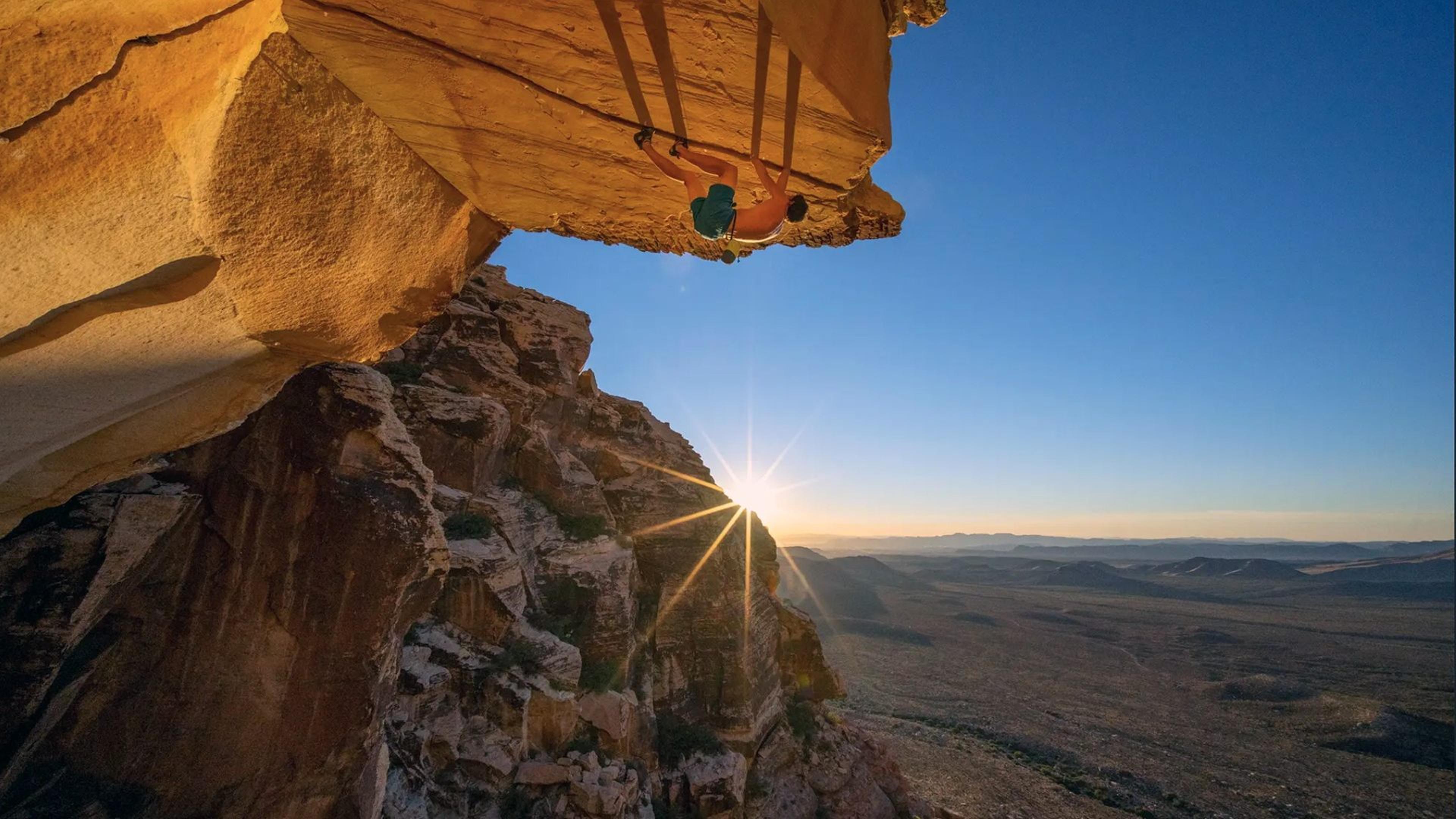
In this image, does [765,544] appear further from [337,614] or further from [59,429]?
[59,429]

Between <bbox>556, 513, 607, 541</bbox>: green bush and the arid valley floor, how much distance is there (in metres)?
21.6

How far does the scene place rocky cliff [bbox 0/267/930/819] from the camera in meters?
5.72

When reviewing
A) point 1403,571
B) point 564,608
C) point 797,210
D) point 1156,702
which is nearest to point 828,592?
point 1156,702

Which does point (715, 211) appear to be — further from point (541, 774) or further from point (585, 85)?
point (541, 774)

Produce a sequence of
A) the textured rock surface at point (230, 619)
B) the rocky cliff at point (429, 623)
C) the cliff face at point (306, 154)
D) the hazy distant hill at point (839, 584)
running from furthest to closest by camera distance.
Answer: the hazy distant hill at point (839, 584) < the rocky cliff at point (429, 623) < the textured rock surface at point (230, 619) < the cliff face at point (306, 154)

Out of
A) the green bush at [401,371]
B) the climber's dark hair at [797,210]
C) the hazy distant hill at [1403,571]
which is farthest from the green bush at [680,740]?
the hazy distant hill at [1403,571]

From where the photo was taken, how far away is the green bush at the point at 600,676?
12.3m

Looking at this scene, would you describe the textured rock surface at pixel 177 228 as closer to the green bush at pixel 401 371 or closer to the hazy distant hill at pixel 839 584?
the green bush at pixel 401 371

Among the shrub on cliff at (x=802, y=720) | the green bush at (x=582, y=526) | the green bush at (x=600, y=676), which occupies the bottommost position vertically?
the shrub on cliff at (x=802, y=720)

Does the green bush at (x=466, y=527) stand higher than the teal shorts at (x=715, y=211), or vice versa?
the teal shorts at (x=715, y=211)

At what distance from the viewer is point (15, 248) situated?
8.38ft

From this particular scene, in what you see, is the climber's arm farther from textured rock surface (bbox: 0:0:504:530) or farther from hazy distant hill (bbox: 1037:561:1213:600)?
hazy distant hill (bbox: 1037:561:1213:600)

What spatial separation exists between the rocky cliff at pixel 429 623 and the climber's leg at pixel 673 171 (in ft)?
22.4

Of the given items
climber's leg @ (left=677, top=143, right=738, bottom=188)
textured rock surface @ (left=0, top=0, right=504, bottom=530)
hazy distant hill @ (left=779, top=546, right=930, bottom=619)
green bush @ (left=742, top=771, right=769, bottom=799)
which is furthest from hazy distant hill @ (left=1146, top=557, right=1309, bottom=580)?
textured rock surface @ (left=0, top=0, right=504, bottom=530)
